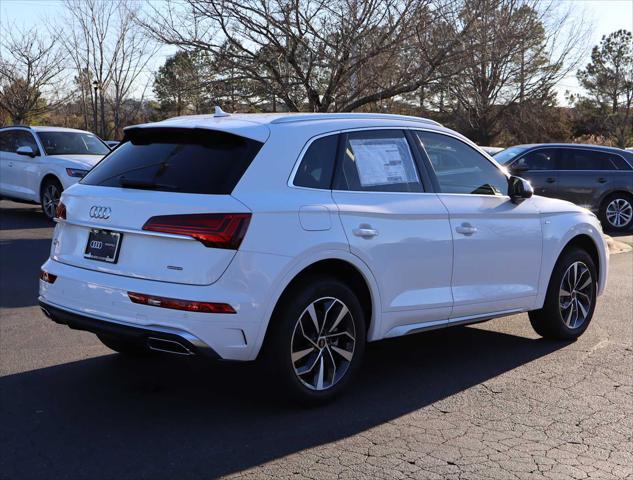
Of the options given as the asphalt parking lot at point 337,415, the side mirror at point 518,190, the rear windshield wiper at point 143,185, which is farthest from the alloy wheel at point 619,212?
the rear windshield wiper at point 143,185

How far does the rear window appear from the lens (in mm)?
4789

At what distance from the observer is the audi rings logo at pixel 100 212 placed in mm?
4898

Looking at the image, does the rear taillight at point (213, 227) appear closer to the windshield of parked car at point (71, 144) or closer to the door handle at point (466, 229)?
the door handle at point (466, 229)

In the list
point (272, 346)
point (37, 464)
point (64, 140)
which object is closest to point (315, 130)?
point (272, 346)

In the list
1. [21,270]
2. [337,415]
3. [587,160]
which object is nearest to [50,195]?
[21,270]

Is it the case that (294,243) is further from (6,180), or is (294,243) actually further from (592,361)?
(6,180)

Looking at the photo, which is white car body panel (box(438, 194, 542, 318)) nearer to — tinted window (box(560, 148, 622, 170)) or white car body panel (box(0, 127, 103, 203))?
white car body panel (box(0, 127, 103, 203))

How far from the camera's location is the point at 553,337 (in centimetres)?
693

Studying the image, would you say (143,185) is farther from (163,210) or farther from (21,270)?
(21,270)

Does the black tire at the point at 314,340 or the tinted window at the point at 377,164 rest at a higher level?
the tinted window at the point at 377,164

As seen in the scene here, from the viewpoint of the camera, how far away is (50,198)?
583 inches

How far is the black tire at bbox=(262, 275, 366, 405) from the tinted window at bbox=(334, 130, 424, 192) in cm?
71

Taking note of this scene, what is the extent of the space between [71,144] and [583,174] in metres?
9.92

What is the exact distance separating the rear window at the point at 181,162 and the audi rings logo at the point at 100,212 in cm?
19
